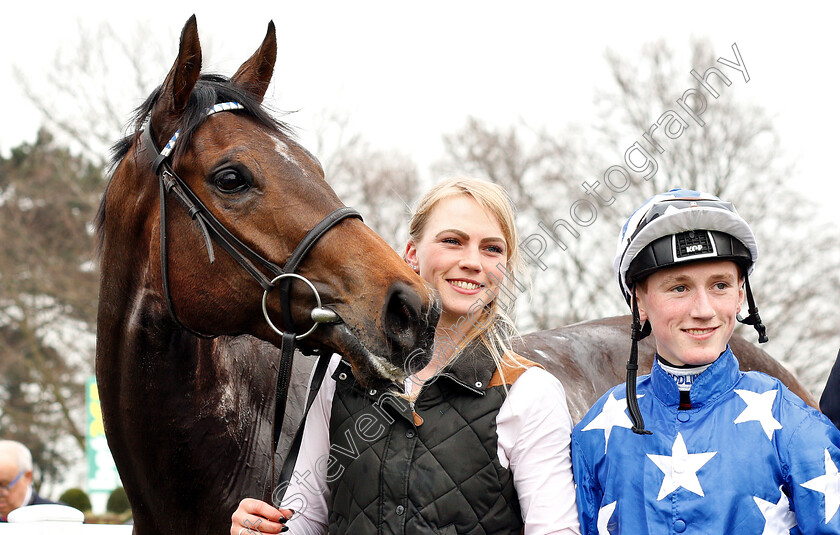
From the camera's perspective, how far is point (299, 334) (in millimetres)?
→ 2527

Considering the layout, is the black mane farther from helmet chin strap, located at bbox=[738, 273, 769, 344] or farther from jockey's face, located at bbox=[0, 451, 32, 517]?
jockey's face, located at bbox=[0, 451, 32, 517]

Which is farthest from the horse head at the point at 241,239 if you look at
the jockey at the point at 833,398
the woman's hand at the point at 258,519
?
the jockey at the point at 833,398

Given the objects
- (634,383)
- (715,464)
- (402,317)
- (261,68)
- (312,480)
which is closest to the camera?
(715,464)

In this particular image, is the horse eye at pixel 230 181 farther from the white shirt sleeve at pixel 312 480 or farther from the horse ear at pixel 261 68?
the white shirt sleeve at pixel 312 480

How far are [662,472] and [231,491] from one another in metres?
1.68

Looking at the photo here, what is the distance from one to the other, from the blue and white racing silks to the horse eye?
136 centimetres

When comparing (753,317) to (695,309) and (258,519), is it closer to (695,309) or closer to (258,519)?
(695,309)

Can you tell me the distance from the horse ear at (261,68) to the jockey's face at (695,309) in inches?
69.1

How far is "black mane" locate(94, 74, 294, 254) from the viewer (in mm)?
2783

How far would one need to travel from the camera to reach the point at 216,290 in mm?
2674

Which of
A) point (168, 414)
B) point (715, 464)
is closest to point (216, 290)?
point (168, 414)

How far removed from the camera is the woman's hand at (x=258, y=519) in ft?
7.06

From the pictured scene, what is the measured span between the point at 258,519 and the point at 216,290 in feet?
2.75

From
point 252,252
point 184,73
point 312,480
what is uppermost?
point 184,73
